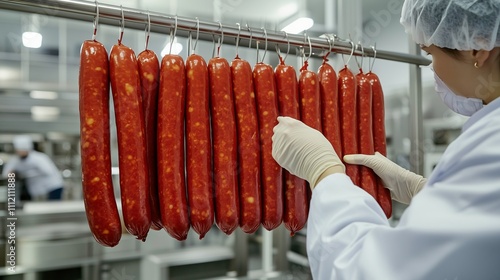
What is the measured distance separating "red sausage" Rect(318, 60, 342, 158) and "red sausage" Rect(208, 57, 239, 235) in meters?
0.34

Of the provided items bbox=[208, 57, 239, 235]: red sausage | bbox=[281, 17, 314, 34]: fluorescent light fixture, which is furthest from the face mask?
bbox=[281, 17, 314, 34]: fluorescent light fixture

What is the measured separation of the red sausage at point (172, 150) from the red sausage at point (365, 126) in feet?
2.13

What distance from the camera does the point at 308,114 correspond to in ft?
4.10

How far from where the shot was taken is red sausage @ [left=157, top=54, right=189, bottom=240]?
1033 mm

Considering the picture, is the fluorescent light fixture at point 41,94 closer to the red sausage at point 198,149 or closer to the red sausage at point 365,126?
the red sausage at point 198,149

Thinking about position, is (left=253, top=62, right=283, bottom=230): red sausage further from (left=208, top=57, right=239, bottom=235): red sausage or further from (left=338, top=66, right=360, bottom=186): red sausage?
(left=338, top=66, right=360, bottom=186): red sausage

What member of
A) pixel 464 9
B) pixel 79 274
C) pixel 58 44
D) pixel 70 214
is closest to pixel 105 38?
pixel 58 44

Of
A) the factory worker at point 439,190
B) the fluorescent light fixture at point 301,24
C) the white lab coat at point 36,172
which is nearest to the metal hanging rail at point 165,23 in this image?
the factory worker at point 439,190

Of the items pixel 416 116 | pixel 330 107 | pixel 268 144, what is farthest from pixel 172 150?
pixel 416 116

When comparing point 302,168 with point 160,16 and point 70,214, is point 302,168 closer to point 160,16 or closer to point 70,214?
point 160,16

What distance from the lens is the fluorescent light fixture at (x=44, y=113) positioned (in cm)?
517

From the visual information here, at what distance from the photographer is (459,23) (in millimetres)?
926

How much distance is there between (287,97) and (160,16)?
47 cm

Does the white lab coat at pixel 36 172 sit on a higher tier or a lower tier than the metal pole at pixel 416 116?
lower
